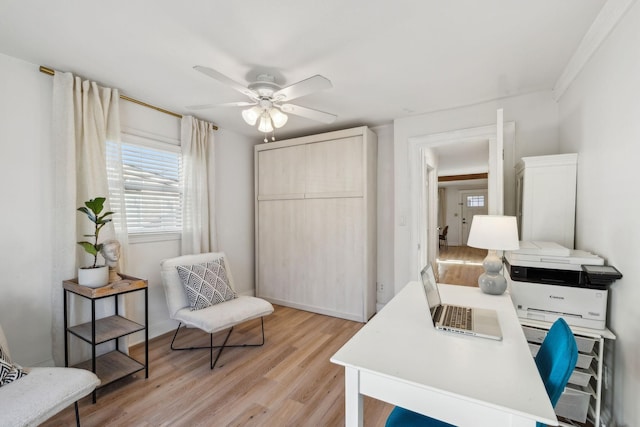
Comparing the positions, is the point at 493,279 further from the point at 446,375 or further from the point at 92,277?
the point at 92,277

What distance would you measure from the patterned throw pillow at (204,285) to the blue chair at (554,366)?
198cm

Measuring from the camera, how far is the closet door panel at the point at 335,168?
10.9ft

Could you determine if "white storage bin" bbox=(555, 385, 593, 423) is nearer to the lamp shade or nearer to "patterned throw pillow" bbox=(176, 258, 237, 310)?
the lamp shade

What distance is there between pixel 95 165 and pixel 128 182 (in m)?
0.39

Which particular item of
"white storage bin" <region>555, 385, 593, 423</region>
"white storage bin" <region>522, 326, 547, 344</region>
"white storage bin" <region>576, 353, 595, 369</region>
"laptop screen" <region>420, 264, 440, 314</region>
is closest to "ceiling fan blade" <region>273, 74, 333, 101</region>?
"laptop screen" <region>420, 264, 440, 314</region>

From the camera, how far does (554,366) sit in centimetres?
93

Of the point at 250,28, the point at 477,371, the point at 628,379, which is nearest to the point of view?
the point at 477,371

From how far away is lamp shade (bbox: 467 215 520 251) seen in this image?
173 cm

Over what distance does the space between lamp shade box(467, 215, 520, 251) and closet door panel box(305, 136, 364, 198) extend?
1599 millimetres

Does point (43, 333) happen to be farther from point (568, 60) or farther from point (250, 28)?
point (568, 60)

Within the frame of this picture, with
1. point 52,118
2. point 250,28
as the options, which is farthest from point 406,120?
point 52,118

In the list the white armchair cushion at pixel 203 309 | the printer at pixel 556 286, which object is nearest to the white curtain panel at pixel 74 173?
the white armchair cushion at pixel 203 309

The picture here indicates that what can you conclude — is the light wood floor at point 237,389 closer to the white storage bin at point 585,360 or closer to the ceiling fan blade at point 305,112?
the white storage bin at point 585,360

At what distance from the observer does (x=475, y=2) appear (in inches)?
57.7
